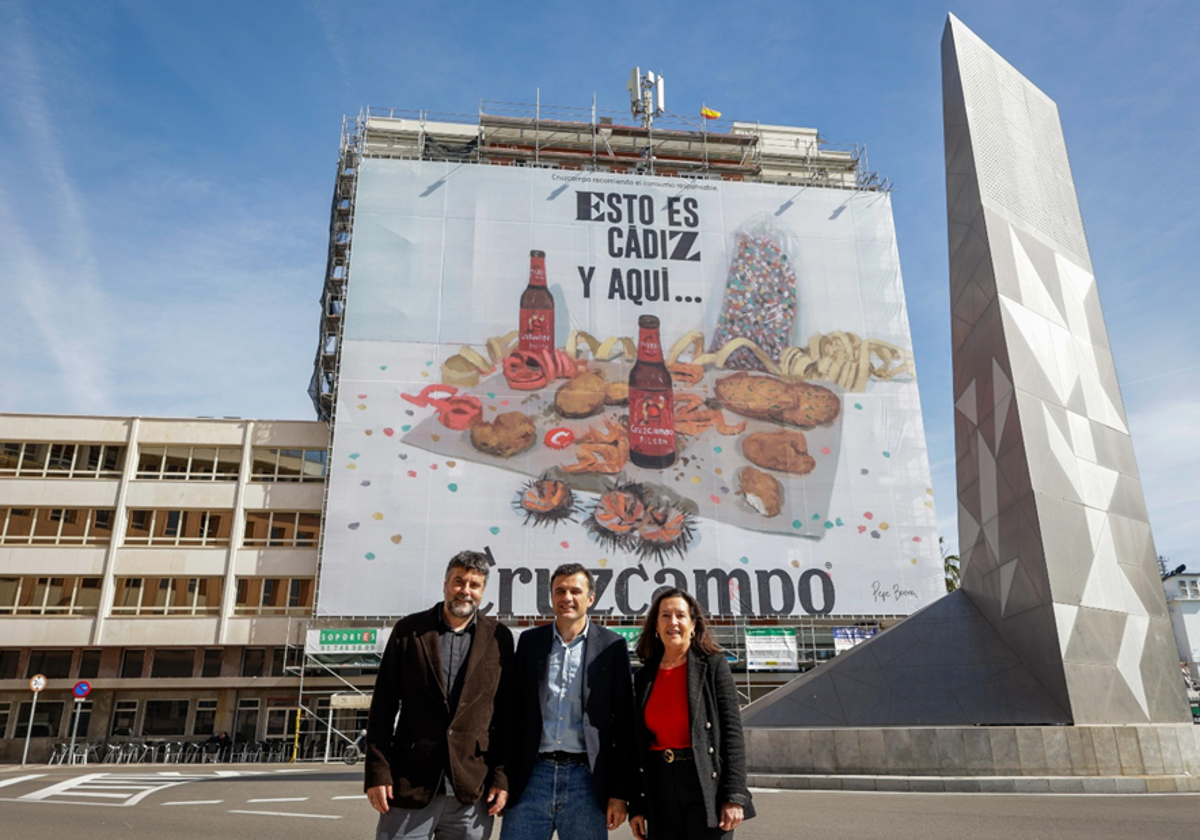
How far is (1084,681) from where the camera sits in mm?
10820

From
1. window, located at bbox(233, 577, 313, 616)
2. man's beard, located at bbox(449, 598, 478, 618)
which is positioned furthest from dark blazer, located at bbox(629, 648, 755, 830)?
window, located at bbox(233, 577, 313, 616)

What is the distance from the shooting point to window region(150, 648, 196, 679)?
93.9 feet

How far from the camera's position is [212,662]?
28.8 metres

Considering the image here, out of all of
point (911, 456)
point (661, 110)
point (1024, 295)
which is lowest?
point (1024, 295)

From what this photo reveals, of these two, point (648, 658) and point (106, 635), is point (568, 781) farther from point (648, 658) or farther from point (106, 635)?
point (106, 635)

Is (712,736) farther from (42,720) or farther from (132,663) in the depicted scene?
(42,720)

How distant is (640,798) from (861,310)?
30351 mm

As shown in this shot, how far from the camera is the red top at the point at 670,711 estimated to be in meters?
3.51

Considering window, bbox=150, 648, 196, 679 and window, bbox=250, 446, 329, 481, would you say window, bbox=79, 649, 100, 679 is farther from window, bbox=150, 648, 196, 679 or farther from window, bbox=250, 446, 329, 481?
window, bbox=250, 446, 329, 481

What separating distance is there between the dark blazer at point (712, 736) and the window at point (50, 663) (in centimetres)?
3062

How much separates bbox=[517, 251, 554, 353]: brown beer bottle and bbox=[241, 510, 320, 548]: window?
377 inches

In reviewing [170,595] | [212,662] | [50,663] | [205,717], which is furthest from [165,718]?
[50,663]

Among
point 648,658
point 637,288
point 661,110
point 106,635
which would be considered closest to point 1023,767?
point 648,658

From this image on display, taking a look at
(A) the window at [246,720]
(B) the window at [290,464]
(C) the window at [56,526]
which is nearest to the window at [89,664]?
(C) the window at [56,526]
